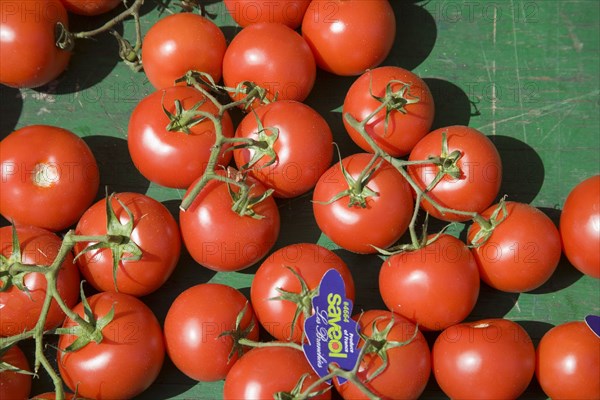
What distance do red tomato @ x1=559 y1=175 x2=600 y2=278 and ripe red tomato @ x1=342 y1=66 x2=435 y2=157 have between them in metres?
0.35

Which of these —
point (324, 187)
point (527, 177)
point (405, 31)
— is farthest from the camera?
point (405, 31)

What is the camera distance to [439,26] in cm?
179

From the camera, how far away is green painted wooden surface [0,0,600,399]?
1640 millimetres

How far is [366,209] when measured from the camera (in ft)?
4.71

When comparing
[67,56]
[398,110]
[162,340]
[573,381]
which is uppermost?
[67,56]

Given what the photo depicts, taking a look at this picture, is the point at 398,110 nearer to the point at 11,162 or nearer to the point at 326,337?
the point at 326,337

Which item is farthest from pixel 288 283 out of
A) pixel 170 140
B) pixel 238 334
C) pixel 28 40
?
pixel 28 40

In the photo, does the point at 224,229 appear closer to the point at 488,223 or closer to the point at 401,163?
the point at 401,163

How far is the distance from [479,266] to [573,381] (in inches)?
11.4

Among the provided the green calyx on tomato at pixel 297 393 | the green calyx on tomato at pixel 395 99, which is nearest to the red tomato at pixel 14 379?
the green calyx on tomato at pixel 297 393

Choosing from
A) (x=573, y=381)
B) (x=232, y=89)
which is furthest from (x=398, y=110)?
(x=573, y=381)

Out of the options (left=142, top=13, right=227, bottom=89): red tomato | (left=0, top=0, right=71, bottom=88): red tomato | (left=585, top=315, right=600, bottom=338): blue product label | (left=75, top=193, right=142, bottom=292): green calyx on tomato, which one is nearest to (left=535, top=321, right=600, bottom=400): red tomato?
(left=585, top=315, right=600, bottom=338): blue product label

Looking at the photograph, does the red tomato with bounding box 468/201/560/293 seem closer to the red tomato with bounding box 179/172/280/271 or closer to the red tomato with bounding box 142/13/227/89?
the red tomato with bounding box 179/172/280/271

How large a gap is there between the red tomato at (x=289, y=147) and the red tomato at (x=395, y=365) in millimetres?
329
